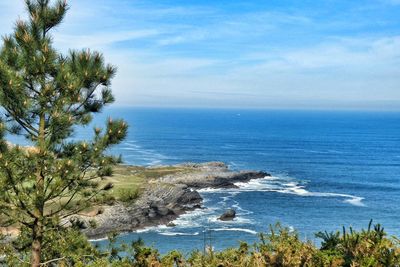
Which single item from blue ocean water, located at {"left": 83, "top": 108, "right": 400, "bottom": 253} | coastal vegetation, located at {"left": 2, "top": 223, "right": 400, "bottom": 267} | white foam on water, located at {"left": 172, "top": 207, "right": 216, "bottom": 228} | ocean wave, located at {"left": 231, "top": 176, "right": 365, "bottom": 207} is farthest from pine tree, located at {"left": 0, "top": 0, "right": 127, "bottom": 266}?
ocean wave, located at {"left": 231, "top": 176, "right": 365, "bottom": 207}

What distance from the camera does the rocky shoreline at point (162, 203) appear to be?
64062mm

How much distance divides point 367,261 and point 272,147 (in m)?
168

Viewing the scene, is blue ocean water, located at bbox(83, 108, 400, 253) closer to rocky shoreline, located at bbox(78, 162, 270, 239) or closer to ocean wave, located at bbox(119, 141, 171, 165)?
ocean wave, located at bbox(119, 141, 171, 165)

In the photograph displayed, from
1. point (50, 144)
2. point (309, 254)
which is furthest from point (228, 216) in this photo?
point (309, 254)

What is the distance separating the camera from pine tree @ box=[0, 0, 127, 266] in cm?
1552

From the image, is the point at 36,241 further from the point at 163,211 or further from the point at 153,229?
the point at 163,211

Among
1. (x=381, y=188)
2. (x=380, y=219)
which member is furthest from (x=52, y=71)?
(x=381, y=188)

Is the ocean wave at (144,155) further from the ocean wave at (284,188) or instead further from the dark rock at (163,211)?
the dark rock at (163,211)

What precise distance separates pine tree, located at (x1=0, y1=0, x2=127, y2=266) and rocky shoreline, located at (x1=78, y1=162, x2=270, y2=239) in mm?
31607

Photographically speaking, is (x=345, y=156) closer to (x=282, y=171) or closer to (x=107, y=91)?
(x=282, y=171)

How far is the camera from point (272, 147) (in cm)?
17562

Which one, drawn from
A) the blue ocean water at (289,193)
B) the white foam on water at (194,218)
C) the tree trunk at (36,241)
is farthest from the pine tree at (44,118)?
the white foam on water at (194,218)

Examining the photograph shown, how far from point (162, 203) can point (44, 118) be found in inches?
2324

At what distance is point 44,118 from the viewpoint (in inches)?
673
